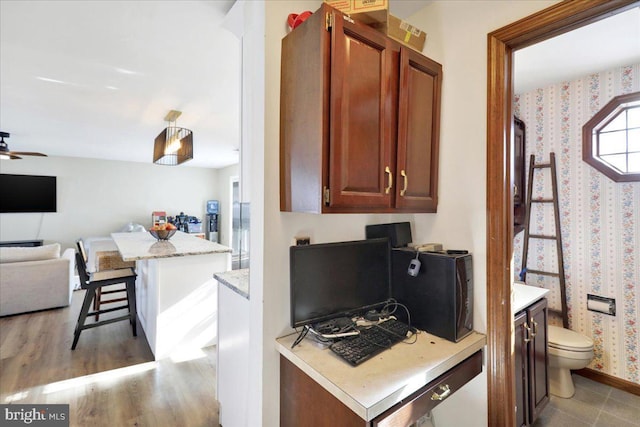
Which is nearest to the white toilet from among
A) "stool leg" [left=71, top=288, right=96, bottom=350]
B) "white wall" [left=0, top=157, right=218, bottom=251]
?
Result: "stool leg" [left=71, top=288, right=96, bottom=350]

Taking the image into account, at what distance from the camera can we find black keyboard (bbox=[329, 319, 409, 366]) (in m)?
1.05

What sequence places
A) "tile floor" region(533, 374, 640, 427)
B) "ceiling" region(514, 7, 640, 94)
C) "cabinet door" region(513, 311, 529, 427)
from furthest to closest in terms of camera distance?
"tile floor" region(533, 374, 640, 427)
"ceiling" region(514, 7, 640, 94)
"cabinet door" region(513, 311, 529, 427)

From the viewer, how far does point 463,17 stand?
4.58ft

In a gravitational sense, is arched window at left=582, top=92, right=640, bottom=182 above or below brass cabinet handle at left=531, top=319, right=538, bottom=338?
above

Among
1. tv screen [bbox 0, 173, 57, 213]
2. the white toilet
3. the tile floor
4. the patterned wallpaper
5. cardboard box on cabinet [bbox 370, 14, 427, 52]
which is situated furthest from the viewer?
tv screen [bbox 0, 173, 57, 213]

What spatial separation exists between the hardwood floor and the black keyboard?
132 cm

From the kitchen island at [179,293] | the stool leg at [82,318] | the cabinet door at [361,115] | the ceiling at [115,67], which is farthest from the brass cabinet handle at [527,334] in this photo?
the stool leg at [82,318]

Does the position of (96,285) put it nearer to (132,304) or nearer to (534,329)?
(132,304)

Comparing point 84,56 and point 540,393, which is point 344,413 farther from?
point 84,56

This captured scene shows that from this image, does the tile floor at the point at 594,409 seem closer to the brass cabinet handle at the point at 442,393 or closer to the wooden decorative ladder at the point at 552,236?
the wooden decorative ladder at the point at 552,236

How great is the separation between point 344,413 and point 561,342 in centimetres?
197

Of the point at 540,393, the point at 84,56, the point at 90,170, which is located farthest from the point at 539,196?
the point at 90,170

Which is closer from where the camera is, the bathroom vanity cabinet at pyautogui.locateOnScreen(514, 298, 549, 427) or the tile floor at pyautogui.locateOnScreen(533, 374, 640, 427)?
the bathroom vanity cabinet at pyautogui.locateOnScreen(514, 298, 549, 427)

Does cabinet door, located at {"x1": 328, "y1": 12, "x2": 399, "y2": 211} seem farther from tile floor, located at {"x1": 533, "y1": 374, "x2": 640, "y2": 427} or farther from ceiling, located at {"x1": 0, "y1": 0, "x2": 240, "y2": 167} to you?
tile floor, located at {"x1": 533, "y1": 374, "x2": 640, "y2": 427}
